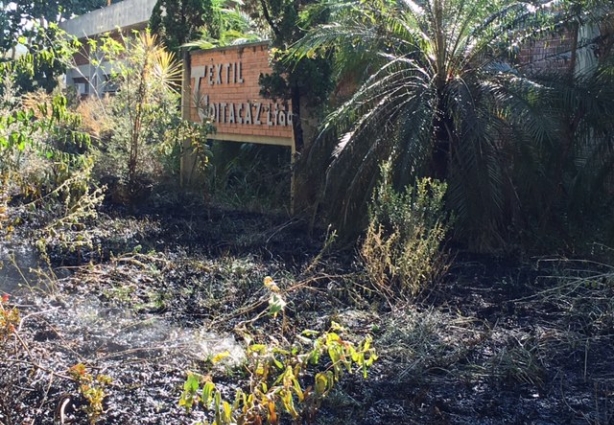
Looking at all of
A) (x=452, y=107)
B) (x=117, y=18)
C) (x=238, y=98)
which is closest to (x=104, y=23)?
(x=117, y=18)

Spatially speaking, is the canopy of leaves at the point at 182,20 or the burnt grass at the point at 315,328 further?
the canopy of leaves at the point at 182,20

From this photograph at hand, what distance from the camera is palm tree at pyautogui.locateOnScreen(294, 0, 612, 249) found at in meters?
8.91

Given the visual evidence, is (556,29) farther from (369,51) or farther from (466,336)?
(466,336)

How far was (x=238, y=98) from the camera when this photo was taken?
1357 cm

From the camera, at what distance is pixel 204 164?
1327 centimetres

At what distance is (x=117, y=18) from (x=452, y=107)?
22154mm

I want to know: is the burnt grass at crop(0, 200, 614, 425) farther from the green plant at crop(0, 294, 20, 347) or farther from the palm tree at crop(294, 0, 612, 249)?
the palm tree at crop(294, 0, 612, 249)

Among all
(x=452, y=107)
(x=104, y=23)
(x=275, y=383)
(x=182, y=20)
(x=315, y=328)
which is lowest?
(x=315, y=328)

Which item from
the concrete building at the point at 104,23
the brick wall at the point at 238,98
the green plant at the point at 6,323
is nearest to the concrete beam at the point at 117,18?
the concrete building at the point at 104,23

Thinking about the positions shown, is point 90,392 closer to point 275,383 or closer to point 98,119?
point 275,383

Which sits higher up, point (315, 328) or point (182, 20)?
point (182, 20)

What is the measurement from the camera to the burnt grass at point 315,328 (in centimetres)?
485

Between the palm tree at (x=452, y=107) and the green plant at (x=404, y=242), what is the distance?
0.56 meters

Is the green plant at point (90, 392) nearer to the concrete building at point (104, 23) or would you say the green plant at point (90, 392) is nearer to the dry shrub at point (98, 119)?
the dry shrub at point (98, 119)
